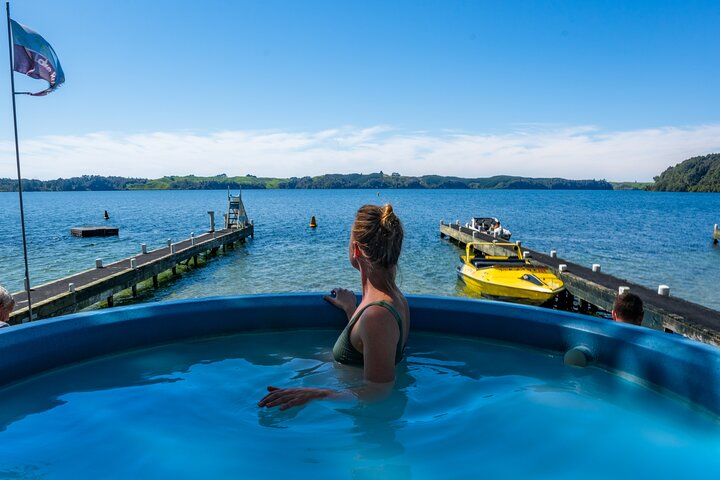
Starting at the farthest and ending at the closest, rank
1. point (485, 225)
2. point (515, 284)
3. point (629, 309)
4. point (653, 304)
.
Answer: point (485, 225) < point (515, 284) < point (653, 304) < point (629, 309)

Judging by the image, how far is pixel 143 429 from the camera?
367 cm

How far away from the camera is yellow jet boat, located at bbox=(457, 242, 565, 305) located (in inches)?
577

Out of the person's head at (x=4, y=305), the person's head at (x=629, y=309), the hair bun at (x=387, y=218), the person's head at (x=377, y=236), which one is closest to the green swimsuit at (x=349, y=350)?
the person's head at (x=377, y=236)

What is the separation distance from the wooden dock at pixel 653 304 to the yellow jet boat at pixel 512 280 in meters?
0.96

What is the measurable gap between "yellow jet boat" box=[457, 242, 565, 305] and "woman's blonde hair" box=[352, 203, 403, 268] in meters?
12.6

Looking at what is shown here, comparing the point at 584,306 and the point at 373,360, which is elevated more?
the point at 373,360

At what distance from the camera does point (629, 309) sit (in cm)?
528

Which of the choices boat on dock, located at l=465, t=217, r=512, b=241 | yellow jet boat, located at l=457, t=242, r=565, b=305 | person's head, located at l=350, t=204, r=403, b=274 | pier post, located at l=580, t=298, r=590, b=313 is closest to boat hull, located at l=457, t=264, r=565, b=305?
yellow jet boat, located at l=457, t=242, r=565, b=305

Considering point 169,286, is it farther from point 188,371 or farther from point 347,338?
point 347,338

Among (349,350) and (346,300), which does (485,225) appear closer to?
(346,300)

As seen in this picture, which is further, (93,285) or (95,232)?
(95,232)

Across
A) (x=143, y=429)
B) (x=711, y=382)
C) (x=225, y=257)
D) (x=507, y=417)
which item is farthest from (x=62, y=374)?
(x=225, y=257)

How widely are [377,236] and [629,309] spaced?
12.2 ft

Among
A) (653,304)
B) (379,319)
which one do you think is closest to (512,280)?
(653,304)
